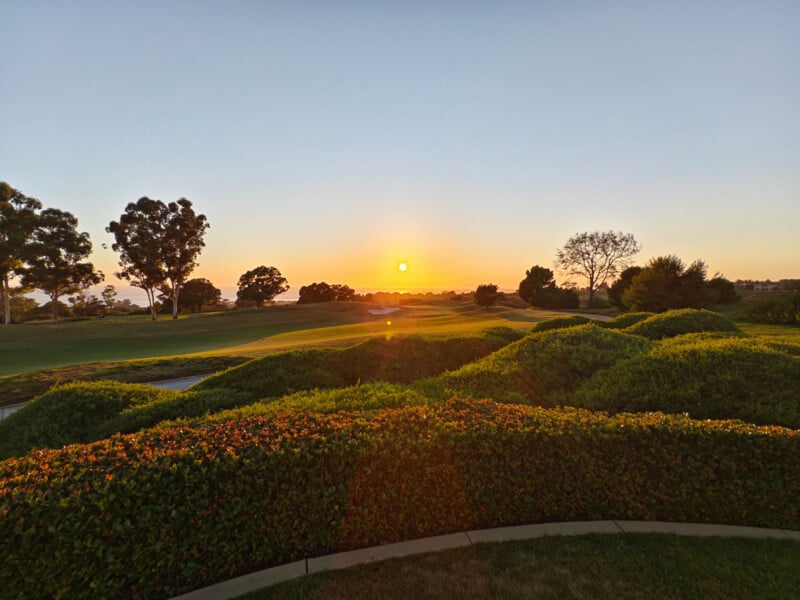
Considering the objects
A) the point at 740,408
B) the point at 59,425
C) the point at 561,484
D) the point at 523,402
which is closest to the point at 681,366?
the point at 740,408

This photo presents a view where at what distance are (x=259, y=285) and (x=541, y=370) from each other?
58.6m

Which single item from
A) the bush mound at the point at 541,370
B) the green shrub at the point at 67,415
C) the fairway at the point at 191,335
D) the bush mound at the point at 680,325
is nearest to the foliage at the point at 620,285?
the fairway at the point at 191,335

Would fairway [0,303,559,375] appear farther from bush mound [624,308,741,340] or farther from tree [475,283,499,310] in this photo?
tree [475,283,499,310]

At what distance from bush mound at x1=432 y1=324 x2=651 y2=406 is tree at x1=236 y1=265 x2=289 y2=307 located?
186 feet

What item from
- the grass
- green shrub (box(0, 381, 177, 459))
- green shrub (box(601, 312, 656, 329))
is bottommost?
the grass

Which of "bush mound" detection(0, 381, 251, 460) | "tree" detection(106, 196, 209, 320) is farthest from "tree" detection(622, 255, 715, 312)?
"tree" detection(106, 196, 209, 320)

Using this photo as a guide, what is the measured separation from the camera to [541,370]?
7.54 meters

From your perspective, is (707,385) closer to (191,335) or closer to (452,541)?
(452,541)

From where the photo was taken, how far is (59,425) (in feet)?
20.2

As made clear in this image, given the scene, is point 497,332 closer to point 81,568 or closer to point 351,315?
point 81,568

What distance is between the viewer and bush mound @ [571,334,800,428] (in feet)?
18.2

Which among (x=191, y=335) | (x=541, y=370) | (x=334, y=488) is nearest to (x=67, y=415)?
(x=334, y=488)

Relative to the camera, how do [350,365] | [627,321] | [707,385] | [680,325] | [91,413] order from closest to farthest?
[707,385] < [91,413] < [350,365] < [680,325] < [627,321]

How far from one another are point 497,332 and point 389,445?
10097mm
